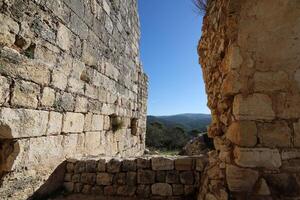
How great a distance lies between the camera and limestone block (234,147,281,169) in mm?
2201

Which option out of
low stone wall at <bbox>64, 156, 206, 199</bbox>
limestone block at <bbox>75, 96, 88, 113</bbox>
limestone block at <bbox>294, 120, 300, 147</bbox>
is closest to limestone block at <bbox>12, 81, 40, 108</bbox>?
limestone block at <bbox>75, 96, 88, 113</bbox>

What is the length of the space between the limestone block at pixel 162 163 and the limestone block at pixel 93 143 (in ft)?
4.52

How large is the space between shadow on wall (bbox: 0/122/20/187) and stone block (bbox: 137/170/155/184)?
153cm

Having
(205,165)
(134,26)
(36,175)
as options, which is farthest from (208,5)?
(134,26)

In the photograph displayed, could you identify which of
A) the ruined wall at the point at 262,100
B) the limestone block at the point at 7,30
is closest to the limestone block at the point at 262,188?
the ruined wall at the point at 262,100

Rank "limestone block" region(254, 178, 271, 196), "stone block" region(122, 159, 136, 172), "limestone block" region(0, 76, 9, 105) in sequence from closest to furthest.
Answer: "limestone block" region(254, 178, 271, 196) < "limestone block" region(0, 76, 9, 105) < "stone block" region(122, 159, 136, 172)

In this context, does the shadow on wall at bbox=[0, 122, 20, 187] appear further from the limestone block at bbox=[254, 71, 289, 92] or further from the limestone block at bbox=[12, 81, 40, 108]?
the limestone block at bbox=[254, 71, 289, 92]

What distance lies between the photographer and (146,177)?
351cm

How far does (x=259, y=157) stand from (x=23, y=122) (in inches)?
95.6

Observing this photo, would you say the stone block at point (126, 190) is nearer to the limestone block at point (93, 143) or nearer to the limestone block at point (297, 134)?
the limestone block at point (93, 143)

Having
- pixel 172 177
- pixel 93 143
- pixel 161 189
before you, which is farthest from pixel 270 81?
pixel 93 143

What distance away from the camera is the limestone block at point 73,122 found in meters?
3.72

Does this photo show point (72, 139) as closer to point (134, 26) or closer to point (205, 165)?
point (205, 165)

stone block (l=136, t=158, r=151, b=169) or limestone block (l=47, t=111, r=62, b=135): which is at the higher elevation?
limestone block (l=47, t=111, r=62, b=135)
